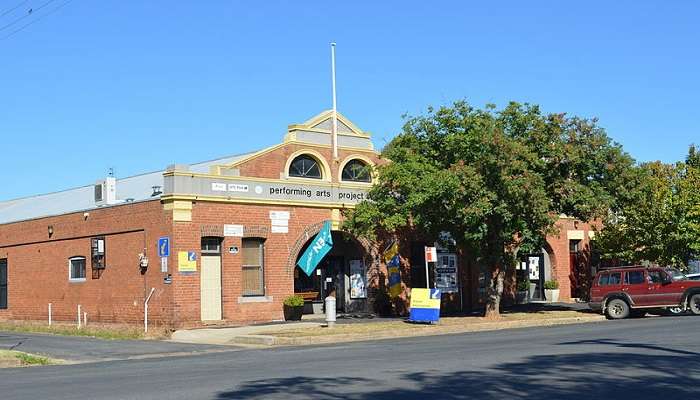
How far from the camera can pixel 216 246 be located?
2919 cm

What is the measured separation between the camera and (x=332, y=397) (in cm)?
1118

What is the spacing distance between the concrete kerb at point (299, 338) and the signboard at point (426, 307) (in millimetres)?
632

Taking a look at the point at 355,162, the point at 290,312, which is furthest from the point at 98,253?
the point at 355,162

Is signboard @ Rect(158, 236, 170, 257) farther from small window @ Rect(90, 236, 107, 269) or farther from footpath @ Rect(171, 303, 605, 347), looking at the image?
small window @ Rect(90, 236, 107, 269)

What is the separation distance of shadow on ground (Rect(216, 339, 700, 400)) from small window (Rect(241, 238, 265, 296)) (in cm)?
1604

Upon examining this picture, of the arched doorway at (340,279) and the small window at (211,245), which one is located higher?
the small window at (211,245)

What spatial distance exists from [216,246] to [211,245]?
19 centimetres

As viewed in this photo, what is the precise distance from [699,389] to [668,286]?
19697mm

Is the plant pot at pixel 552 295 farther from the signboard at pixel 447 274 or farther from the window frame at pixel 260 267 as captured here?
the window frame at pixel 260 267

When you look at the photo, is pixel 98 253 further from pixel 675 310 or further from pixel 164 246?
pixel 675 310

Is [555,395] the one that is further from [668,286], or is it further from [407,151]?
[668,286]

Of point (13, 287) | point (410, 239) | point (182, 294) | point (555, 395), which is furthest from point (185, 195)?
point (555, 395)

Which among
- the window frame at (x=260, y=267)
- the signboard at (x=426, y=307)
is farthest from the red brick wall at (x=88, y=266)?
the signboard at (x=426, y=307)

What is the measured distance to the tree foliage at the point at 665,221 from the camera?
35.7 m
